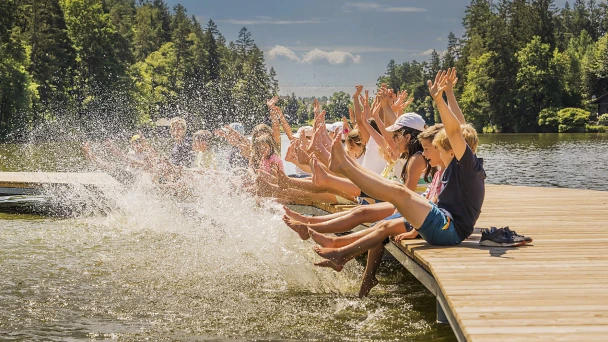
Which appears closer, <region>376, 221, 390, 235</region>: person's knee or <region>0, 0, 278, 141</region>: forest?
<region>376, 221, 390, 235</region>: person's knee

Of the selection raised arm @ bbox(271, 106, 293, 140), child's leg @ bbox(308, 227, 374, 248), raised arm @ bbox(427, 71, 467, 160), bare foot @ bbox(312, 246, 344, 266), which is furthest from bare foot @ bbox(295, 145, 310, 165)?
raised arm @ bbox(271, 106, 293, 140)

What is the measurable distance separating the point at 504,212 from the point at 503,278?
3742mm

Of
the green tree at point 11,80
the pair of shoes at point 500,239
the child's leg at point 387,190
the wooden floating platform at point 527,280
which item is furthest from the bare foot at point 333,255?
the green tree at point 11,80

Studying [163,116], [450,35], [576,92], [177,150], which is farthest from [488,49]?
A: [177,150]

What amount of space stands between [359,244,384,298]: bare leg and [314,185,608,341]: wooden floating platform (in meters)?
0.18

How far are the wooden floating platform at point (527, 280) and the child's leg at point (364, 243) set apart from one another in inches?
8.1

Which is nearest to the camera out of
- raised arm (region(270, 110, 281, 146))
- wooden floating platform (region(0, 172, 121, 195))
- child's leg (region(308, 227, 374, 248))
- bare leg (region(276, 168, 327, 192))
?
child's leg (region(308, 227, 374, 248))

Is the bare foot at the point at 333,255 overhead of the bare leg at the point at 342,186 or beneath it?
beneath

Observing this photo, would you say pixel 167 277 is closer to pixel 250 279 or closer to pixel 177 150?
pixel 250 279

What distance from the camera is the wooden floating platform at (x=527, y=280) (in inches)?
156

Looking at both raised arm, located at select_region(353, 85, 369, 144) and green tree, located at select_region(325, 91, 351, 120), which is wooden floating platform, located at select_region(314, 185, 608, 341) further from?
green tree, located at select_region(325, 91, 351, 120)

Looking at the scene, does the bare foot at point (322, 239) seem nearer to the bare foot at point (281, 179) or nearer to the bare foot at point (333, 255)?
the bare foot at point (333, 255)

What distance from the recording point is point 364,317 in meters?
6.87

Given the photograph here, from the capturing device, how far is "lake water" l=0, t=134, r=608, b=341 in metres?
6.50
